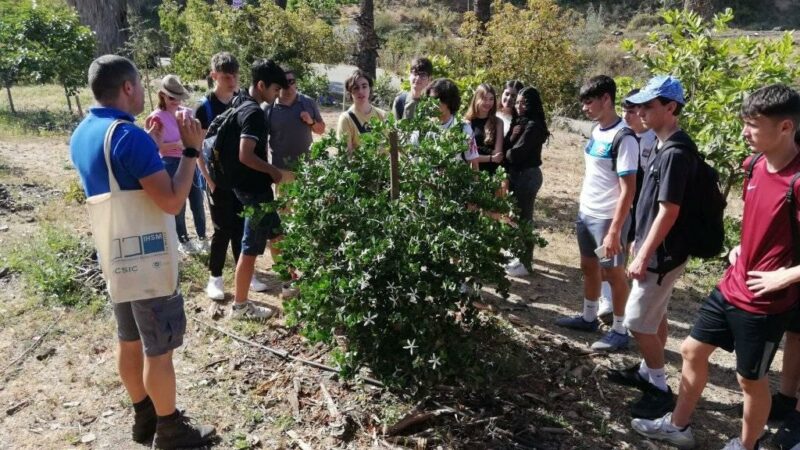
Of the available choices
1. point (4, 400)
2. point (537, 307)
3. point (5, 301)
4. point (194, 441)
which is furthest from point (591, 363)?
point (5, 301)

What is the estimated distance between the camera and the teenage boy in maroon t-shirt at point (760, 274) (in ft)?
9.27

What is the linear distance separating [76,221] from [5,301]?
1.79m

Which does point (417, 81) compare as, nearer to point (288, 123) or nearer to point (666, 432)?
point (288, 123)

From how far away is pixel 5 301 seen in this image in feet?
17.4

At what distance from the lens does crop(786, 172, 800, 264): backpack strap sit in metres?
2.78

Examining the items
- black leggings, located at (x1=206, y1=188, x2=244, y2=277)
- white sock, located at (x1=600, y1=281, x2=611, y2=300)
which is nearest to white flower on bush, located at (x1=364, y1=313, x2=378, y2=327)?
black leggings, located at (x1=206, y1=188, x2=244, y2=277)

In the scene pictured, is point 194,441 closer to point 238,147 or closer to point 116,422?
point 116,422

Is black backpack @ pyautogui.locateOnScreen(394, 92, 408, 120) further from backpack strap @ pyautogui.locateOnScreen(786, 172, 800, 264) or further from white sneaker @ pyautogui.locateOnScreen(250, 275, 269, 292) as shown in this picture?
backpack strap @ pyautogui.locateOnScreen(786, 172, 800, 264)

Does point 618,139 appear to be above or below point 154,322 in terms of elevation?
above

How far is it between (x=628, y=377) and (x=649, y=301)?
2.42ft

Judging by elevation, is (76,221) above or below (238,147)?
below

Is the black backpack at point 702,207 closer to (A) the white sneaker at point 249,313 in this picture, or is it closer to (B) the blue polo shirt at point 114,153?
(B) the blue polo shirt at point 114,153

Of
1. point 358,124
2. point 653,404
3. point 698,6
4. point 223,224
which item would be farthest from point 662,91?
point 698,6

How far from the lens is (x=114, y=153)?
286 centimetres
